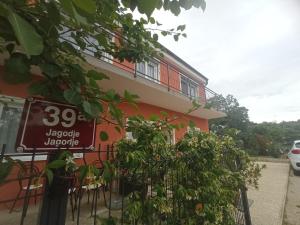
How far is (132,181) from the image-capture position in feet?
7.88

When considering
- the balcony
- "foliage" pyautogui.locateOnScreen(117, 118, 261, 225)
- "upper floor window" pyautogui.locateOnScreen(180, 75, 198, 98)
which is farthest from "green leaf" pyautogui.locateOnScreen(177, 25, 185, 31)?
"upper floor window" pyautogui.locateOnScreen(180, 75, 198, 98)

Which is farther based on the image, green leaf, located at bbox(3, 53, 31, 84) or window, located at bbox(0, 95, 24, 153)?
window, located at bbox(0, 95, 24, 153)

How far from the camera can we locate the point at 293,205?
600cm

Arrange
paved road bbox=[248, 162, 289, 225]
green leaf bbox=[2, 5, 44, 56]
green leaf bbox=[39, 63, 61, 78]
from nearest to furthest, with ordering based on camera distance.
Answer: green leaf bbox=[2, 5, 44, 56], green leaf bbox=[39, 63, 61, 78], paved road bbox=[248, 162, 289, 225]

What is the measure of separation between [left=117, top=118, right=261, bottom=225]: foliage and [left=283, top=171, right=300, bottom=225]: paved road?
2.92 metres

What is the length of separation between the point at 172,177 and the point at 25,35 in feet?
7.78

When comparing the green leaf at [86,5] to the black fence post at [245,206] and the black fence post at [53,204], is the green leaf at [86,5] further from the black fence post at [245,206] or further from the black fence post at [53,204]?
the black fence post at [245,206]

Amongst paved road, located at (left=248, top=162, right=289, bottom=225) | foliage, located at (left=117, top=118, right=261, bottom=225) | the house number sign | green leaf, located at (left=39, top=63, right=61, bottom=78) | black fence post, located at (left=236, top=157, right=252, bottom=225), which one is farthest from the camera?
paved road, located at (left=248, top=162, right=289, bottom=225)

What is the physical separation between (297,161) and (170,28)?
434 inches

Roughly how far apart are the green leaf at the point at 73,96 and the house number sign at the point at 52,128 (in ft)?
0.76

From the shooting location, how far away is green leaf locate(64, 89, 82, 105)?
3.45ft

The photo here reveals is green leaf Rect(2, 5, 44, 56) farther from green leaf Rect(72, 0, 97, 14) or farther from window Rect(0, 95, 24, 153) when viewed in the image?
window Rect(0, 95, 24, 153)

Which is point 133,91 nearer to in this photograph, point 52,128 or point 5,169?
point 52,128

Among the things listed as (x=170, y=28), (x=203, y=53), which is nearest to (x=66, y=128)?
(x=170, y=28)
